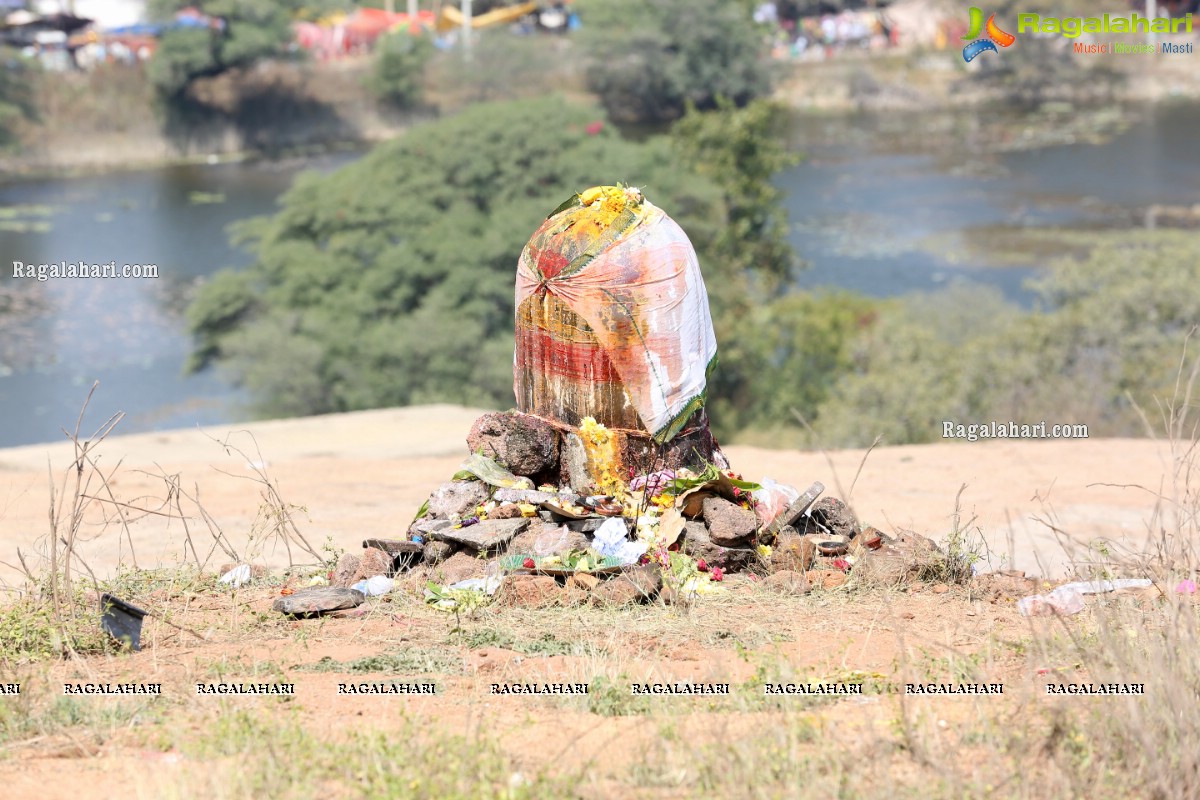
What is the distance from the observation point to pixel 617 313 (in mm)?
7242

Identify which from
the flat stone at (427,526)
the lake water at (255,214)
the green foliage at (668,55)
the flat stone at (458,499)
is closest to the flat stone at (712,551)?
the flat stone at (458,499)

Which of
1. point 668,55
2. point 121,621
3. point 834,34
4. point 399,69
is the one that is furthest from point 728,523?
point 834,34

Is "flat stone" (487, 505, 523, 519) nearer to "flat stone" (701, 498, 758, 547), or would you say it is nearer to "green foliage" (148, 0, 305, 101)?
"flat stone" (701, 498, 758, 547)

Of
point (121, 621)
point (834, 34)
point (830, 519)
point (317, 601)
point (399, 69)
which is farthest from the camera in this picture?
point (834, 34)

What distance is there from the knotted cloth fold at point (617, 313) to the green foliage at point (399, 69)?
138 feet

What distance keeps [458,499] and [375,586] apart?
2.81 feet

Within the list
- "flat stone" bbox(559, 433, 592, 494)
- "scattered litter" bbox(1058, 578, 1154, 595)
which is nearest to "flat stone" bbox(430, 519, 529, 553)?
"flat stone" bbox(559, 433, 592, 494)

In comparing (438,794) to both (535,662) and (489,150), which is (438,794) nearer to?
(535,662)

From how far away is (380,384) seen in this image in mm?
22250

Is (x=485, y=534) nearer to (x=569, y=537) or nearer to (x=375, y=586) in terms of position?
(x=569, y=537)

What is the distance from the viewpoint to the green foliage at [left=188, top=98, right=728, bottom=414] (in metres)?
22.1

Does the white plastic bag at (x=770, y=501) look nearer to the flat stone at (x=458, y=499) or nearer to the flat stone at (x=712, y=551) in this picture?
the flat stone at (x=712, y=551)

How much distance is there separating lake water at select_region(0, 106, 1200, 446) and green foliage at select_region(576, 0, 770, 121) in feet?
11.5

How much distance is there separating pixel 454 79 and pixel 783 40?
586 inches
